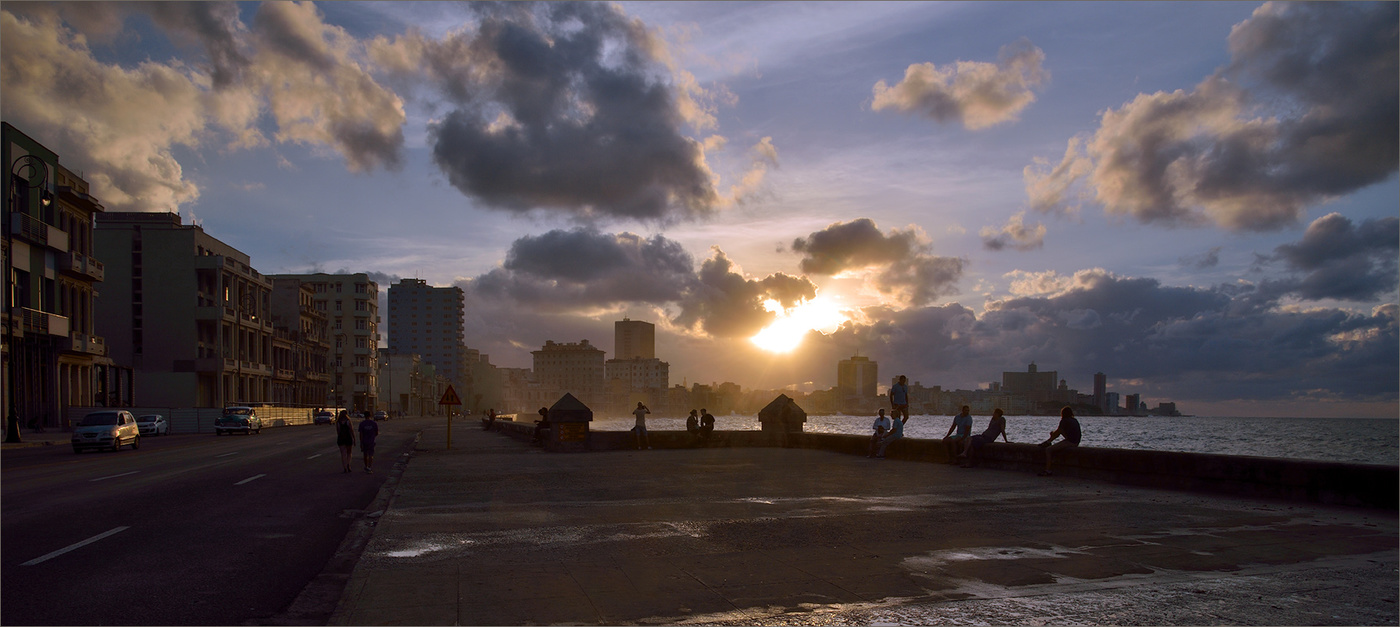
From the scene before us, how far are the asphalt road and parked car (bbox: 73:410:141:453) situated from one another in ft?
46.0

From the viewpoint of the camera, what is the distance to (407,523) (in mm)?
10156

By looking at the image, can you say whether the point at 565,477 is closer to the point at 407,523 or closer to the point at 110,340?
the point at 407,523

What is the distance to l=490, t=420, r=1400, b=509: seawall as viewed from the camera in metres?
10.4

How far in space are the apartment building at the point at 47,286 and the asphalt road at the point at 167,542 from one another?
33287 mm

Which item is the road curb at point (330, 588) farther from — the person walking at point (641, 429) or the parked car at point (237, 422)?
the parked car at point (237, 422)

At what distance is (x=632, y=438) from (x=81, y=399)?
154 ft

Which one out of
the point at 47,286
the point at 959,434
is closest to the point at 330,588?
the point at 959,434

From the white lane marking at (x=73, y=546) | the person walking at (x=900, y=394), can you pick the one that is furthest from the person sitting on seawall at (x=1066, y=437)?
the white lane marking at (x=73, y=546)

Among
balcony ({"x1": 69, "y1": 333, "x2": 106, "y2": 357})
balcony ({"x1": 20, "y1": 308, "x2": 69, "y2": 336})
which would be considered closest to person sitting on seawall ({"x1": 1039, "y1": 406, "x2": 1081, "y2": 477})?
balcony ({"x1": 20, "y1": 308, "x2": 69, "y2": 336})

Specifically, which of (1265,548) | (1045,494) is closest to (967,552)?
(1265,548)

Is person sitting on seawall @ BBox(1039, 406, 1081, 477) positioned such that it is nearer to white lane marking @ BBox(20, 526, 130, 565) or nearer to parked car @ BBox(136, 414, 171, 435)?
white lane marking @ BBox(20, 526, 130, 565)

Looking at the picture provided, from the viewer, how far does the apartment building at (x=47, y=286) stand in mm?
46375

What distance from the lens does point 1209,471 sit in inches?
493

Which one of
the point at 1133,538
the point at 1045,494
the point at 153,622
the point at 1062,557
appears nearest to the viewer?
the point at 153,622
